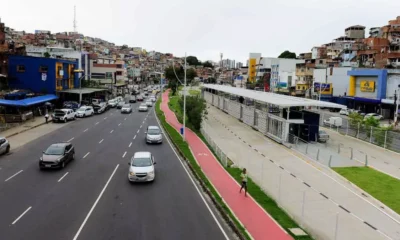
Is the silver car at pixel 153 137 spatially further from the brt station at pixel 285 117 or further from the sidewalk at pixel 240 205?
the brt station at pixel 285 117

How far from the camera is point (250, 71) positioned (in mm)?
149500

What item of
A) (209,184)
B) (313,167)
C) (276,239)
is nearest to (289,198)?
(209,184)

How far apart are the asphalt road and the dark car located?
1.67 feet

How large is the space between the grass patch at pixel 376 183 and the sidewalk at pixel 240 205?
697cm

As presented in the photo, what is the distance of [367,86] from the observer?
65438 mm

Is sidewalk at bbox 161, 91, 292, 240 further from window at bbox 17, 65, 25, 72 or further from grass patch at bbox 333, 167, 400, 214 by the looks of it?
window at bbox 17, 65, 25, 72

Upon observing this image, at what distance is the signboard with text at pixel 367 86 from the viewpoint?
6431 centimetres

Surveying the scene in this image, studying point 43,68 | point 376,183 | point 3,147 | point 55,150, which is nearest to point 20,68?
point 43,68

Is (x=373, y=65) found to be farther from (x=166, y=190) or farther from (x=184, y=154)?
(x=166, y=190)

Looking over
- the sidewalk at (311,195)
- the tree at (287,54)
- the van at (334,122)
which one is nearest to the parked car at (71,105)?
the sidewalk at (311,195)

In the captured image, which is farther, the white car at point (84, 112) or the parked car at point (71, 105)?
the parked car at point (71, 105)

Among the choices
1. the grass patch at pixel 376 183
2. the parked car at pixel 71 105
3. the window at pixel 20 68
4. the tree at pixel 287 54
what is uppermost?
the tree at pixel 287 54

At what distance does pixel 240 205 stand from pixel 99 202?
6.51m

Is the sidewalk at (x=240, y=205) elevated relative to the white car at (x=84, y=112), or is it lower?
lower
